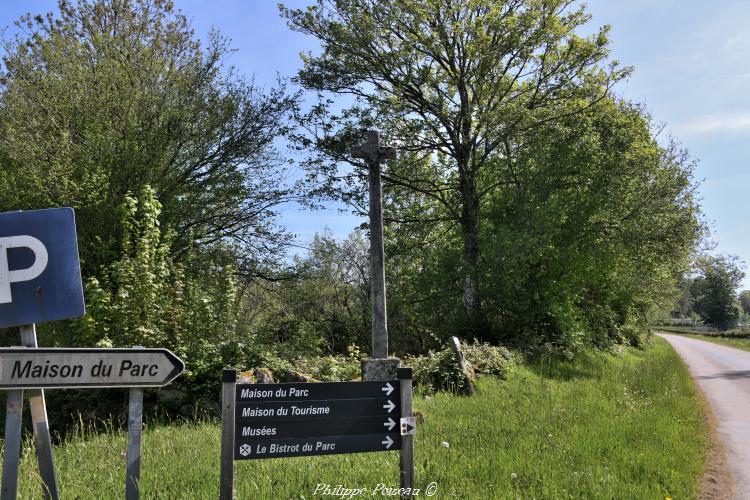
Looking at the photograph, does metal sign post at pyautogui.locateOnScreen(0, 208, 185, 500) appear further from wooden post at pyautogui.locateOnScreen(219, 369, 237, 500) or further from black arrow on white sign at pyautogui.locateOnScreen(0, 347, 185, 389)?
wooden post at pyautogui.locateOnScreen(219, 369, 237, 500)

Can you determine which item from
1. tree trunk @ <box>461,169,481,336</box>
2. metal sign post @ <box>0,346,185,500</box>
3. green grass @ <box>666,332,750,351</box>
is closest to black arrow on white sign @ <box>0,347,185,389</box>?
metal sign post @ <box>0,346,185,500</box>

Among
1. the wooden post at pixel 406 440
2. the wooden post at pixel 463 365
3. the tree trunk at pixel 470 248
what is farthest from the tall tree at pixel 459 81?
the wooden post at pixel 406 440

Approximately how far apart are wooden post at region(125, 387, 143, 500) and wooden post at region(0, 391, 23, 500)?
68cm

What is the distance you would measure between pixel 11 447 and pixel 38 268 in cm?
121

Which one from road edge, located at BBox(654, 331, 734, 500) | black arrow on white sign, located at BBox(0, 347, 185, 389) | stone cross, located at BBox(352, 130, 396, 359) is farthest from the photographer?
stone cross, located at BBox(352, 130, 396, 359)

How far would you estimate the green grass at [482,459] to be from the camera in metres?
4.85

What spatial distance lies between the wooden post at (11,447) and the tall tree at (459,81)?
599 inches

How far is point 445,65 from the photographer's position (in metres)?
20.0

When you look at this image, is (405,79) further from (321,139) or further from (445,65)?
(321,139)

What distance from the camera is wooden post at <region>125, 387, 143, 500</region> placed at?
3689 mm

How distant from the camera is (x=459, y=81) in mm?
19312

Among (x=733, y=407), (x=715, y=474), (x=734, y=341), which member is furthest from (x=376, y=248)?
(x=734, y=341)

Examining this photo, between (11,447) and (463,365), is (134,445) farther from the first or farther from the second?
(463,365)

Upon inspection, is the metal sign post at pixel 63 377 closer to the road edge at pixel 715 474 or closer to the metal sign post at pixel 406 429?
the metal sign post at pixel 406 429
